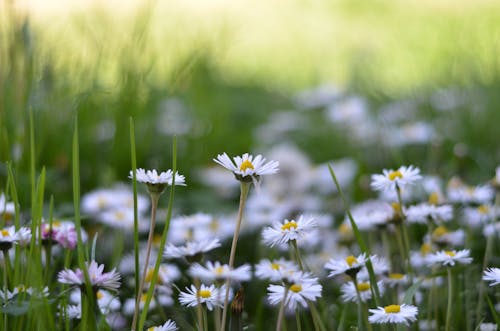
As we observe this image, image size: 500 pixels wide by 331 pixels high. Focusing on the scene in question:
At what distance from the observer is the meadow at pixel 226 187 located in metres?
0.99

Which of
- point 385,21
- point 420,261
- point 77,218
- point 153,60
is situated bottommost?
point 420,261

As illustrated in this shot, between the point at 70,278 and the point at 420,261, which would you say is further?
the point at 420,261

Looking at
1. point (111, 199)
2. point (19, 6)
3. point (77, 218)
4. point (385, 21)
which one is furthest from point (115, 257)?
point (385, 21)

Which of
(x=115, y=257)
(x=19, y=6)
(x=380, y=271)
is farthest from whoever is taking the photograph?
(x=19, y=6)

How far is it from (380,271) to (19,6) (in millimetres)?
1318

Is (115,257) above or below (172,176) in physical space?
below

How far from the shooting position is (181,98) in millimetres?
2844

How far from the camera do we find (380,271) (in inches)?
45.7

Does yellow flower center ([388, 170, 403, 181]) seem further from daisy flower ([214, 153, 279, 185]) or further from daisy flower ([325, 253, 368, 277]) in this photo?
daisy flower ([214, 153, 279, 185])

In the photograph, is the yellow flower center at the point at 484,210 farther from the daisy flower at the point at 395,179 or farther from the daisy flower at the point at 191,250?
the daisy flower at the point at 191,250

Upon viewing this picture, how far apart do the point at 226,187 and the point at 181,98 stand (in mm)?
738

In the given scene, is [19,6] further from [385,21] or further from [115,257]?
[385,21]

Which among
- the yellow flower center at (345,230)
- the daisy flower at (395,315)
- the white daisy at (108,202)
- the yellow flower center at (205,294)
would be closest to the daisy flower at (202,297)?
the yellow flower center at (205,294)

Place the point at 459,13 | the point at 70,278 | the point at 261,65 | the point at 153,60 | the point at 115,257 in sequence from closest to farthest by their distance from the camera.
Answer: the point at 70,278 → the point at 115,257 → the point at 153,60 → the point at 261,65 → the point at 459,13
